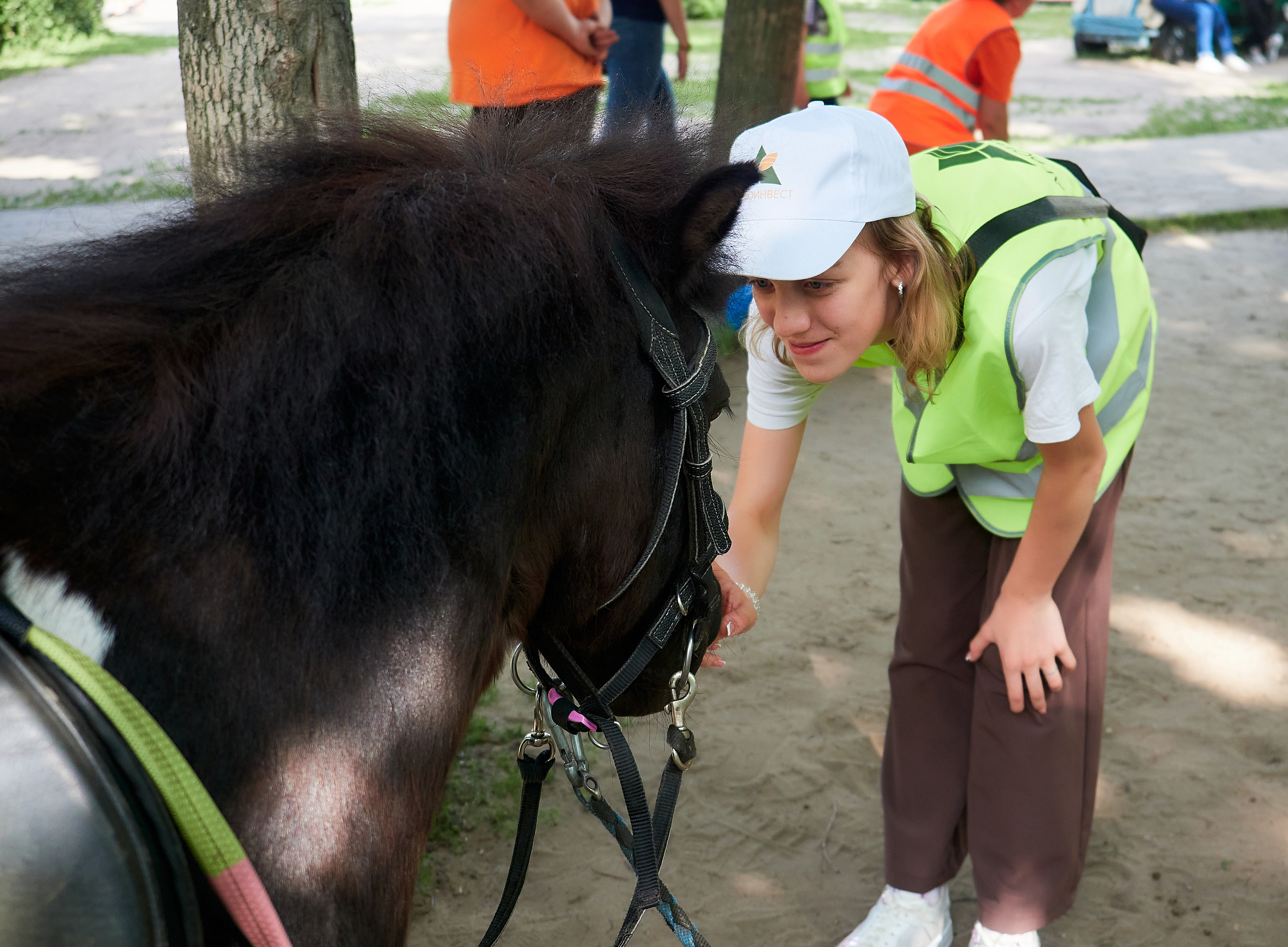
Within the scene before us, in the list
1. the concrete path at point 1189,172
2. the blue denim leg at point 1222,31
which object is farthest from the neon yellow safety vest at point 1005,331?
the blue denim leg at point 1222,31

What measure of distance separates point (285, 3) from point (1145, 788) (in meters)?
2.94

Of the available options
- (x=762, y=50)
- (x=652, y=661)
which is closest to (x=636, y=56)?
(x=762, y=50)

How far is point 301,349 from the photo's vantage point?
3.63 feet

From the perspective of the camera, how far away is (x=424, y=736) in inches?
47.2

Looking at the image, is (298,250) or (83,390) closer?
(83,390)

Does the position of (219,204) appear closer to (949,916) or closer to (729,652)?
(949,916)

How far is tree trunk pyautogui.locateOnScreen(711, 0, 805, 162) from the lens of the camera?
534 centimetres

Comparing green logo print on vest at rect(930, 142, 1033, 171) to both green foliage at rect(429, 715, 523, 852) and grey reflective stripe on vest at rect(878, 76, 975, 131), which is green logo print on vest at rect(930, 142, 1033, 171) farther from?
grey reflective stripe on vest at rect(878, 76, 975, 131)

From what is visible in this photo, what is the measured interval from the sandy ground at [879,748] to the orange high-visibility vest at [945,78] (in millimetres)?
1447

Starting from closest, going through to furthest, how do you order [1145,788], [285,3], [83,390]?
[83,390], [285,3], [1145,788]

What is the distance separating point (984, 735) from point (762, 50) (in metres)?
4.16

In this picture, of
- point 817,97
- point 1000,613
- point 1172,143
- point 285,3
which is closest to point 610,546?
point 1000,613

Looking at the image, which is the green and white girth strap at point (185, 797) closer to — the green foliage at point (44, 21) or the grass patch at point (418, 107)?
the grass patch at point (418, 107)

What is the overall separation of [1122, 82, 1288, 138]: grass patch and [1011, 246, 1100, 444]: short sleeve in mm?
10017
